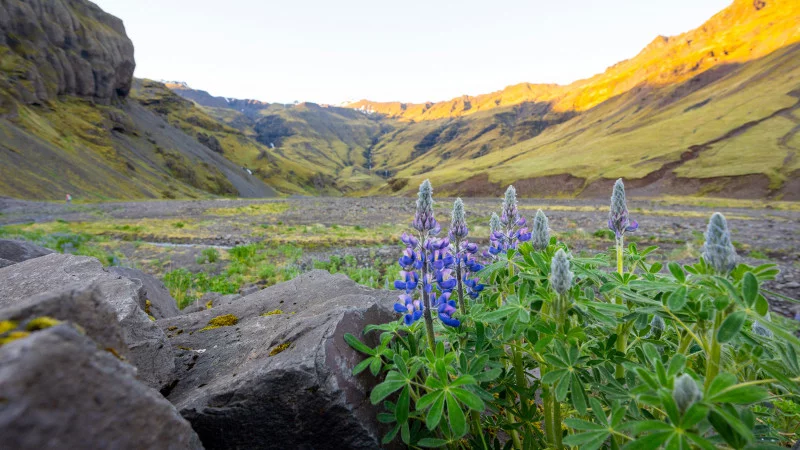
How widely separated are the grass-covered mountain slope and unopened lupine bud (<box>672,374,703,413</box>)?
59792 millimetres

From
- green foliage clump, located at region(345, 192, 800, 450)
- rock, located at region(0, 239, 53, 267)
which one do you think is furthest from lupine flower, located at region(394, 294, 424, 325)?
rock, located at region(0, 239, 53, 267)

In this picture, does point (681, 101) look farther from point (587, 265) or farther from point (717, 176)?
point (587, 265)

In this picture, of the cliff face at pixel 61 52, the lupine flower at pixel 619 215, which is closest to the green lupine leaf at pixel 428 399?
the lupine flower at pixel 619 215

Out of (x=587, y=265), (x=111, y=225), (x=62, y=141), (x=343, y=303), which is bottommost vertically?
(x=111, y=225)

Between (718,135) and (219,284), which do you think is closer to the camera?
(219,284)

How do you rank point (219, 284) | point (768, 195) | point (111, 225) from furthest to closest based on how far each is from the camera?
point (768, 195) → point (111, 225) → point (219, 284)

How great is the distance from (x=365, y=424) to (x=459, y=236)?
158 cm

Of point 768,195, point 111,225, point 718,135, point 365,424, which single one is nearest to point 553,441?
point 365,424

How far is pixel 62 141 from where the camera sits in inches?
2532

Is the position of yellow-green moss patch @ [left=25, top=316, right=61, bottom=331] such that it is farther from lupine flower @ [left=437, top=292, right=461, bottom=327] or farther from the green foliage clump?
→ lupine flower @ [left=437, top=292, right=461, bottom=327]

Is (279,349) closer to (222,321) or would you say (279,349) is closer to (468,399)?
(468,399)

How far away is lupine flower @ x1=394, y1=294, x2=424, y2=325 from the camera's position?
265 centimetres

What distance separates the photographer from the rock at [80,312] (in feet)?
5.27

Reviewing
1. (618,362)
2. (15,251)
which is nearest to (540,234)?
(618,362)
